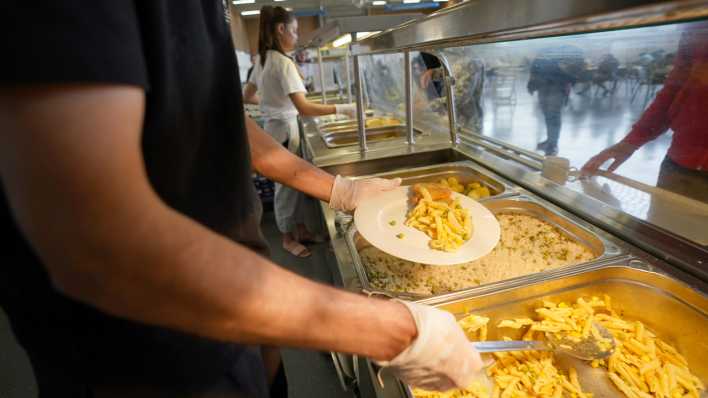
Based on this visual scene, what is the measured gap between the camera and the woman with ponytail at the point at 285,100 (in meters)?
3.25

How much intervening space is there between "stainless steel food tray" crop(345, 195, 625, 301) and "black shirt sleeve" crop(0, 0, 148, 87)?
0.90 metres

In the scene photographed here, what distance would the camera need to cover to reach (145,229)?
Answer: 431mm

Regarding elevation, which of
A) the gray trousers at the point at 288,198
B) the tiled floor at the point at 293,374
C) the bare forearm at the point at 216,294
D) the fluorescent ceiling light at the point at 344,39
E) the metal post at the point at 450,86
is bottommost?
the tiled floor at the point at 293,374

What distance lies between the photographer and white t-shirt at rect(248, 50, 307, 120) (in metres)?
3.24

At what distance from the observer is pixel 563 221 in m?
1.46

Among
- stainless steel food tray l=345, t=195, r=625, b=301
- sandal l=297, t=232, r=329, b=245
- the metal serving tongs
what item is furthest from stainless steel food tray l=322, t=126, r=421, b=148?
the metal serving tongs

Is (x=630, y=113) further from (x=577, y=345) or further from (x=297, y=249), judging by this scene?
(x=297, y=249)

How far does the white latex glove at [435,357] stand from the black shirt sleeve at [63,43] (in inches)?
24.6

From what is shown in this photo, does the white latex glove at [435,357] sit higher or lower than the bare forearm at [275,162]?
lower

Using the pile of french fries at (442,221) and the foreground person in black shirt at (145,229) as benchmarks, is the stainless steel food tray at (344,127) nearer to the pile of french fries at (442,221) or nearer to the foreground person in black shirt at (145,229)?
the pile of french fries at (442,221)

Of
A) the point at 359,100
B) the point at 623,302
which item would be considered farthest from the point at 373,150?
the point at 623,302

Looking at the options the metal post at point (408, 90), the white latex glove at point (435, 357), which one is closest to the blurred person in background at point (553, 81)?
the metal post at point (408, 90)

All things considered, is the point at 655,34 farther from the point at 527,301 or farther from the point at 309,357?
the point at 309,357

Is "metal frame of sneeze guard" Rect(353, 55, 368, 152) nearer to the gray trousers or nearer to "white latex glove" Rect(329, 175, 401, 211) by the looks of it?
"white latex glove" Rect(329, 175, 401, 211)
